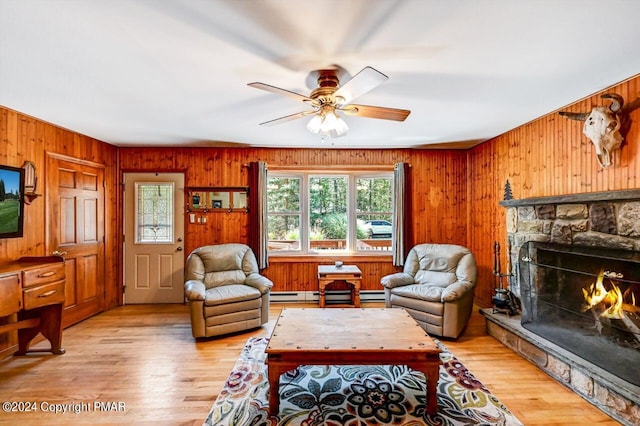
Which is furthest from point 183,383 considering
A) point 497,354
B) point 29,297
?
point 497,354

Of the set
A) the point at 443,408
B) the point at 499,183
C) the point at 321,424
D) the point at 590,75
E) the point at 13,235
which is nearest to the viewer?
the point at 321,424

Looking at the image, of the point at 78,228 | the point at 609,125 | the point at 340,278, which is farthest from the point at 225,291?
the point at 609,125

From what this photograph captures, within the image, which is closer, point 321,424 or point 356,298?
point 321,424

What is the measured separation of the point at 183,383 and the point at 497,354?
2.97 meters

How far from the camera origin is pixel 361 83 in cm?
184

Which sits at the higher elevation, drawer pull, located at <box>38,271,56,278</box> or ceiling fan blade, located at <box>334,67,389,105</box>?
ceiling fan blade, located at <box>334,67,389,105</box>

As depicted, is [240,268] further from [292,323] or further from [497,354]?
[497,354]

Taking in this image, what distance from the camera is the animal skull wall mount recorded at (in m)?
2.39

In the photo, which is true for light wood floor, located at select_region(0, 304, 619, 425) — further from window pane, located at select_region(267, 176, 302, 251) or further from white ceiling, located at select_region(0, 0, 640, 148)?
white ceiling, located at select_region(0, 0, 640, 148)

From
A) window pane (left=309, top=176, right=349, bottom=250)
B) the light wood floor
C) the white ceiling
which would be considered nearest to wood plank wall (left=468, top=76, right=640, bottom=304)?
the white ceiling

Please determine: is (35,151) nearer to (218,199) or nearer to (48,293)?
(48,293)

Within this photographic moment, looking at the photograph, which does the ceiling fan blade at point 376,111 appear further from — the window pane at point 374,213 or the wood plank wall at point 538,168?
the window pane at point 374,213

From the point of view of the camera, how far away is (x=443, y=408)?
84.4 inches

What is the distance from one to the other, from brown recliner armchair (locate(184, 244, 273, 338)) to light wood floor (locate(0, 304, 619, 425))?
0.52 feet
